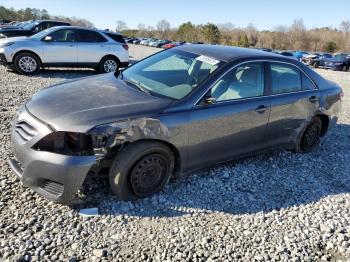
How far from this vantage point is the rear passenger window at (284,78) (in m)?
4.57

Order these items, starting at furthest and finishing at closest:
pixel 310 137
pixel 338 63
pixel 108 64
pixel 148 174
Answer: pixel 338 63
pixel 108 64
pixel 310 137
pixel 148 174

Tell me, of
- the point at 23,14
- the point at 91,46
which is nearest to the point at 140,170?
the point at 91,46

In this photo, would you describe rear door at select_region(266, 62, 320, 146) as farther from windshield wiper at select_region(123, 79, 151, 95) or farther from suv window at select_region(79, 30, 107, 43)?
suv window at select_region(79, 30, 107, 43)

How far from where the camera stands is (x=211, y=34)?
257ft

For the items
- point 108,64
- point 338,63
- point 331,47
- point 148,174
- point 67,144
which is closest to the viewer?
point 67,144

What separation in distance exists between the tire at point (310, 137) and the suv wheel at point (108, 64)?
25.4ft

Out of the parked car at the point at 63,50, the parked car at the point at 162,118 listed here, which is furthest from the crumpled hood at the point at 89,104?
the parked car at the point at 63,50

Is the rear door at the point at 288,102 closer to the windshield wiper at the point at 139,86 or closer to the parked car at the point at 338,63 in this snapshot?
the windshield wiper at the point at 139,86

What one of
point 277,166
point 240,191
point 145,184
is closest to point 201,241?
point 145,184

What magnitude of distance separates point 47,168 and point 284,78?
3.35 meters

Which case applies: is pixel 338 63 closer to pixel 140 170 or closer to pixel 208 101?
pixel 208 101

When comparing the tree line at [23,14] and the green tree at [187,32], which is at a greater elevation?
the tree line at [23,14]

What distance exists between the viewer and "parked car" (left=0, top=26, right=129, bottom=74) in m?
10.0

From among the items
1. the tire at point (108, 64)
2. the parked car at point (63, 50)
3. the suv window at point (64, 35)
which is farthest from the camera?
the tire at point (108, 64)
